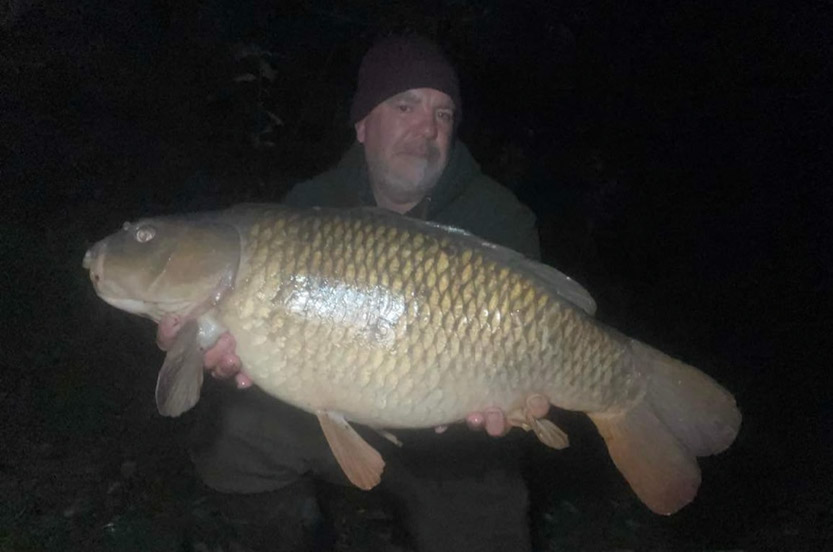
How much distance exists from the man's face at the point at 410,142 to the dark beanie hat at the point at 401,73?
0.03m

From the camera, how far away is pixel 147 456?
3.23 m

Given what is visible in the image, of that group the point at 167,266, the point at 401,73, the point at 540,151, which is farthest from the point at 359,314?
the point at 540,151

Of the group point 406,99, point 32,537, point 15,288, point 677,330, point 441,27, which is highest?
point 406,99

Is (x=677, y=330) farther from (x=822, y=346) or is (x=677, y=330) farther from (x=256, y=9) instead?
(x=256, y=9)

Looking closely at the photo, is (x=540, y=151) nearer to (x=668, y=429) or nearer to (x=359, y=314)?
(x=668, y=429)

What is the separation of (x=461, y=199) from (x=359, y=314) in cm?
102

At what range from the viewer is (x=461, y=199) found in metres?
2.51

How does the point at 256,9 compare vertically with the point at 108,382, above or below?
above

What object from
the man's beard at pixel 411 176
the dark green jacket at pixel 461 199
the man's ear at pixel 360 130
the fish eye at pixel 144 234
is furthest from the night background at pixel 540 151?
the fish eye at pixel 144 234

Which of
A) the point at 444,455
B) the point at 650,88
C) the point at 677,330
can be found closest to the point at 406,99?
the point at 444,455

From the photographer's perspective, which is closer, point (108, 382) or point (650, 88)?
point (108, 382)

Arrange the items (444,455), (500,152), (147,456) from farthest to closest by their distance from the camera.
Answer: (500,152) < (147,456) < (444,455)

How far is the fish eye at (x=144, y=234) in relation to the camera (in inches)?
65.1

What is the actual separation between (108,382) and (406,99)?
247cm
